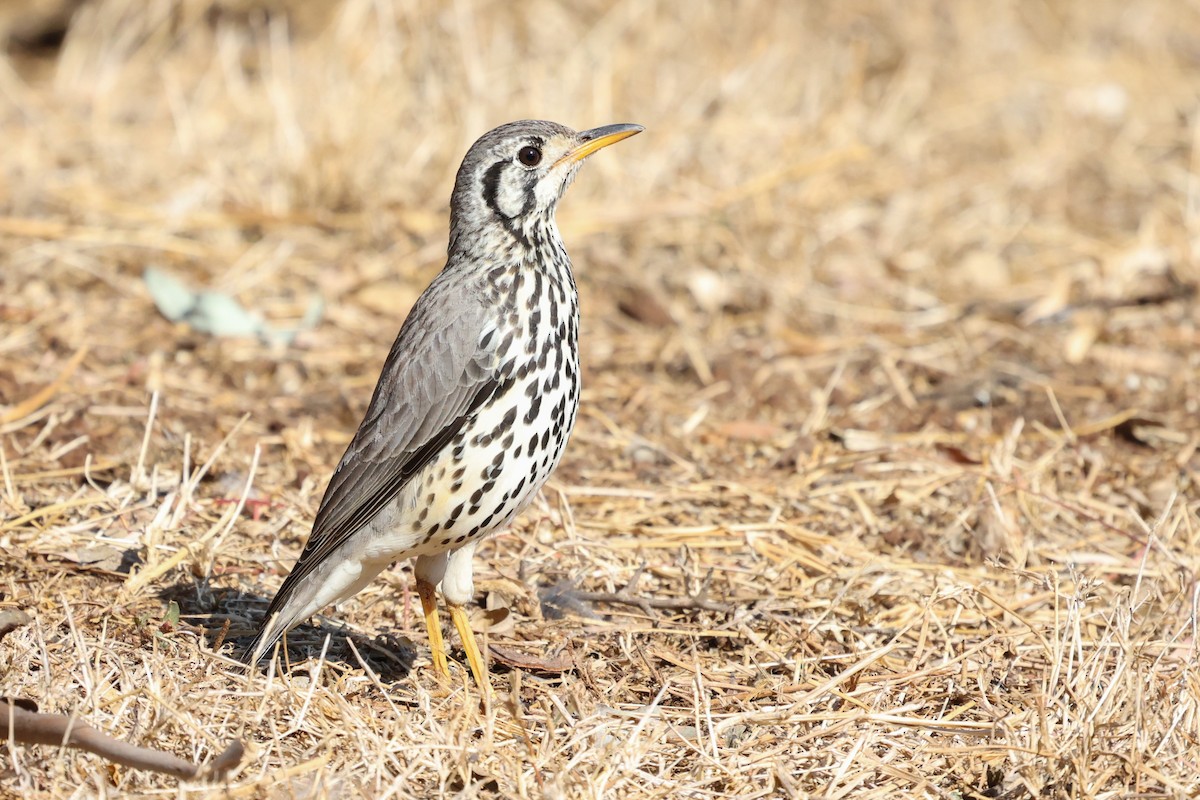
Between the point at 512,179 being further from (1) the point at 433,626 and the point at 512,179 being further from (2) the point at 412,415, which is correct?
(1) the point at 433,626

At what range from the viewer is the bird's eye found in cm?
523

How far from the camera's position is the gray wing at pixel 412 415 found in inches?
189

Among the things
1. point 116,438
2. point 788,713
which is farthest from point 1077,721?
point 116,438

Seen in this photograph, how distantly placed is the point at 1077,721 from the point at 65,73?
9.38m

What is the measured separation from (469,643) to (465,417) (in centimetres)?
79

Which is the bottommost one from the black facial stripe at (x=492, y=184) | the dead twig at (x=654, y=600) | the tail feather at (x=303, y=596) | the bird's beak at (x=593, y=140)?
the dead twig at (x=654, y=600)

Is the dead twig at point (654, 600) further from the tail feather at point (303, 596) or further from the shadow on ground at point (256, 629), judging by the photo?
the tail feather at point (303, 596)

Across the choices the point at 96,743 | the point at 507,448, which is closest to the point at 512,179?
the point at 507,448

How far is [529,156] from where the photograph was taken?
5242 millimetres

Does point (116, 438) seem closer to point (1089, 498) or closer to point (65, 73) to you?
point (1089, 498)

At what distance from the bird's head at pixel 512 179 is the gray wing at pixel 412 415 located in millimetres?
327

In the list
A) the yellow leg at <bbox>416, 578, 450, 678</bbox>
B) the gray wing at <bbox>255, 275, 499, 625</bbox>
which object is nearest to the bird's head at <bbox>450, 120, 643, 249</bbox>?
the gray wing at <bbox>255, 275, 499, 625</bbox>

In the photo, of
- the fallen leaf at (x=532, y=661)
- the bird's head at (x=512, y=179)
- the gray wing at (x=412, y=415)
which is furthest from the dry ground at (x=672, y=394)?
the bird's head at (x=512, y=179)

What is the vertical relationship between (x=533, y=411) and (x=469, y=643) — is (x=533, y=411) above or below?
above
